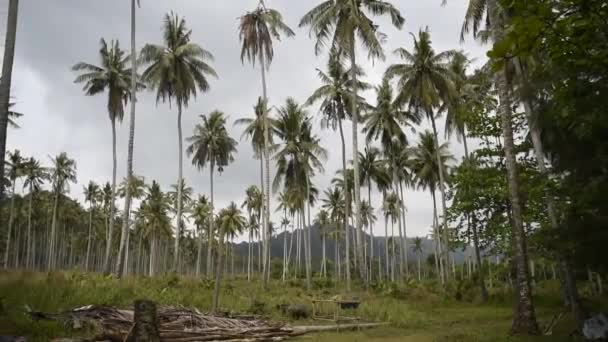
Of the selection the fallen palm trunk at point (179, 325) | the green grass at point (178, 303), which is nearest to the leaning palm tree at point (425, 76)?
the green grass at point (178, 303)

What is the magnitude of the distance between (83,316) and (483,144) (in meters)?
15.2

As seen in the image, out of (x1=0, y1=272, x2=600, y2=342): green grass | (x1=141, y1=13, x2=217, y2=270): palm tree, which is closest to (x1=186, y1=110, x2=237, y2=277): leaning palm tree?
(x1=141, y1=13, x2=217, y2=270): palm tree

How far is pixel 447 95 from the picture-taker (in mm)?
27266

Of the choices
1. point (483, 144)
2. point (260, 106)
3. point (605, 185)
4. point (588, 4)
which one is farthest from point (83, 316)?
point (260, 106)

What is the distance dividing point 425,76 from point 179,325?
23.0 m

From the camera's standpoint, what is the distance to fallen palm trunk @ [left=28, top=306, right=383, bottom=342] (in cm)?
856

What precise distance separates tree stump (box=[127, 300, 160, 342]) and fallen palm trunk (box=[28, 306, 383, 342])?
867 mm

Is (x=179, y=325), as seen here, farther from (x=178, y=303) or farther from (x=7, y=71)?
(x=7, y=71)

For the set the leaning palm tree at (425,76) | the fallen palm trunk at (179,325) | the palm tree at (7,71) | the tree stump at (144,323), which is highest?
the leaning palm tree at (425,76)

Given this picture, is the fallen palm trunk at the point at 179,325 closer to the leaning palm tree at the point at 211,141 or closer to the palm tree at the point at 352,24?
the palm tree at the point at 352,24

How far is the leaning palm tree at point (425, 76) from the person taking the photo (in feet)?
88.1

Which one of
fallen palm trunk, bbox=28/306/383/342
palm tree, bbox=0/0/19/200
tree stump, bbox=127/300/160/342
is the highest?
palm tree, bbox=0/0/19/200

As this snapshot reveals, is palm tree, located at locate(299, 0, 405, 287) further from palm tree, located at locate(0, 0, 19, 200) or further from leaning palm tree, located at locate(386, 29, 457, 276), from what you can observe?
palm tree, located at locate(0, 0, 19, 200)

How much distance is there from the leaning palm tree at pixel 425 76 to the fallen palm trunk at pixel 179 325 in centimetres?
1944
